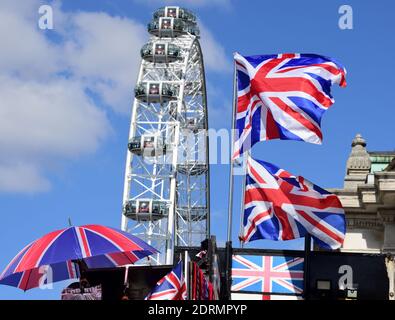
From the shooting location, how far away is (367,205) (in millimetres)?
26078

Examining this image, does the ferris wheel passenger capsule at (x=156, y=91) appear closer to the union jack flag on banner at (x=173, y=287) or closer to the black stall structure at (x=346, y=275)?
the black stall structure at (x=346, y=275)

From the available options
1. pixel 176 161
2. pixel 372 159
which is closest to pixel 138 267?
pixel 372 159

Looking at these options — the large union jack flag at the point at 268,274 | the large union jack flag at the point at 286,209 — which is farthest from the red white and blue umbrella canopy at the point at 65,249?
the large union jack flag at the point at 286,209

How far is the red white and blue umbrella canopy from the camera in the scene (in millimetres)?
16859

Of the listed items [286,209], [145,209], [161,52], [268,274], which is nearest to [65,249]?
[268,274]

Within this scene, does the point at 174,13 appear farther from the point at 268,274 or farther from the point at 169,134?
the point at 268,274

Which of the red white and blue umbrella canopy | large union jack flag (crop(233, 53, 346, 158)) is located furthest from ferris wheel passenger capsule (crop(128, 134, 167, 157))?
the red white and blue umbrella canopy

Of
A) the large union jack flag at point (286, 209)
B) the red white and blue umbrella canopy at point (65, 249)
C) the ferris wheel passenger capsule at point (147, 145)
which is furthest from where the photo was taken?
the ferris wheel passenger capsule at point (147, 145)

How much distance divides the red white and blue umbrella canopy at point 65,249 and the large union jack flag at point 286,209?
269cm

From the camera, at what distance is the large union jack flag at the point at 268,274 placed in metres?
18.6

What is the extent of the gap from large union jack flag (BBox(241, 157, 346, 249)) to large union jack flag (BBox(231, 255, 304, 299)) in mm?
1483

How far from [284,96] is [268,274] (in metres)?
3.97

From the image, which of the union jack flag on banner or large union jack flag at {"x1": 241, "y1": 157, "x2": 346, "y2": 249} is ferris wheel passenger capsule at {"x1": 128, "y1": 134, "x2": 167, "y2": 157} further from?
the union jack flag on banner

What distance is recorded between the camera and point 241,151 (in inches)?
811
